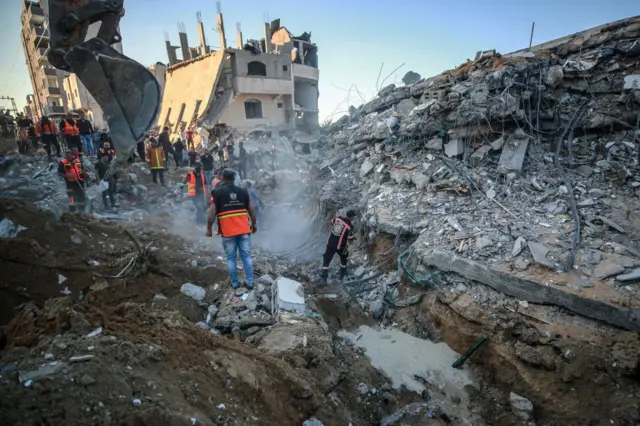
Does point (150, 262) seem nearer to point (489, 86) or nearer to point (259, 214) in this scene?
point (259, 214)

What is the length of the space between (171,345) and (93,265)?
2.60 meters

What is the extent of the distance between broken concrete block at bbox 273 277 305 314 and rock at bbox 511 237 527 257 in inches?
108

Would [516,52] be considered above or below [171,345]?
above

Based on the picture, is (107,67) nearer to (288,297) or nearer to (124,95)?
(124,95)

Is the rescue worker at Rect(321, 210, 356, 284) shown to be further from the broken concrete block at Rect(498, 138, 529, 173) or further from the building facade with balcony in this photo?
the building facade with balcony

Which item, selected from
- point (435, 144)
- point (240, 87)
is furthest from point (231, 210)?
point (240, 87)

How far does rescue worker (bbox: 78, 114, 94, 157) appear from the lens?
10406 millimetres

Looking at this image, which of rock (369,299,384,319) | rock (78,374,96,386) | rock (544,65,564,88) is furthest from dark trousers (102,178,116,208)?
rock (544,65,564,88)

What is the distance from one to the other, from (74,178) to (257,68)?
16.1 metres

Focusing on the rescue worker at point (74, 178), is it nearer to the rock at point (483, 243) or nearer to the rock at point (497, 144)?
the rock at point (483, 243)

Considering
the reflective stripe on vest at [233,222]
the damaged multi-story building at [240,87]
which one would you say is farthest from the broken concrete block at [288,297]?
the damaged multi-story building at [240,87]

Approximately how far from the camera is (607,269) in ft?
12.0

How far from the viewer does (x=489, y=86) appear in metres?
6.61

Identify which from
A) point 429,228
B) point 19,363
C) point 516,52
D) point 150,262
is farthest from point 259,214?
point 516,52
